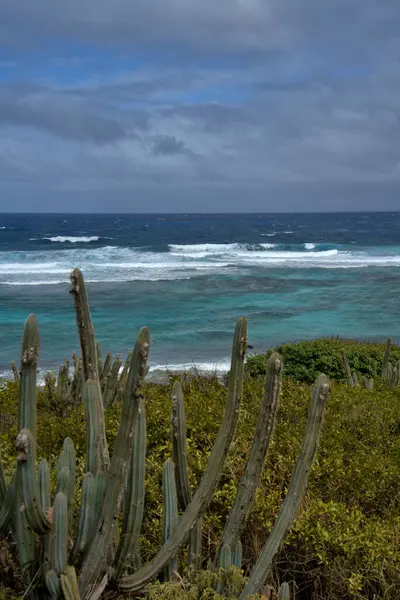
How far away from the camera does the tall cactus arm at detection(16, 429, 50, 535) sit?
3246mm

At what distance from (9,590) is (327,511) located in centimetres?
228

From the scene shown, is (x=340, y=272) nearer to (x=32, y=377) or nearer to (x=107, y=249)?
(x=107, y=249)

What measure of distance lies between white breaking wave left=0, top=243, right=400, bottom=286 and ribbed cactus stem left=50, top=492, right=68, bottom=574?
34426mm

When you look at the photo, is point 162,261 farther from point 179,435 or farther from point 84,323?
point 84,323

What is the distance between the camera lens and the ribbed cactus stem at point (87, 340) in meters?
3.91

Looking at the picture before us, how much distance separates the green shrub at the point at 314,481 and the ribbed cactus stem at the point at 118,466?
47 centimetres

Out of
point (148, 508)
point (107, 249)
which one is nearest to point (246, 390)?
point (148, 508)

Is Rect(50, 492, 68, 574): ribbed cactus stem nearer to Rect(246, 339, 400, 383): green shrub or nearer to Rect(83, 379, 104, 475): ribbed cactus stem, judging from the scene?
Rect(83, 379, 104, 475): ribbed cactus stem

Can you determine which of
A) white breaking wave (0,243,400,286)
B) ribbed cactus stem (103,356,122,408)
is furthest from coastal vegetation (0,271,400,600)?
white breaking wave (0,243,400,286)

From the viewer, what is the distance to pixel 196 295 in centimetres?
3416

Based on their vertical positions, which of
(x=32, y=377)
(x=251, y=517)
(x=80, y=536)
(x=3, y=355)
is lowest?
(x=3, y=355)

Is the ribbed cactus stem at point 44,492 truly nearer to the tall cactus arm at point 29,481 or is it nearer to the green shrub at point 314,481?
the tall cactus arm at point 29,481

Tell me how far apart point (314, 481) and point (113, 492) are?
253 centimetres

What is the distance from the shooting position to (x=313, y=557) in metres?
4.78
